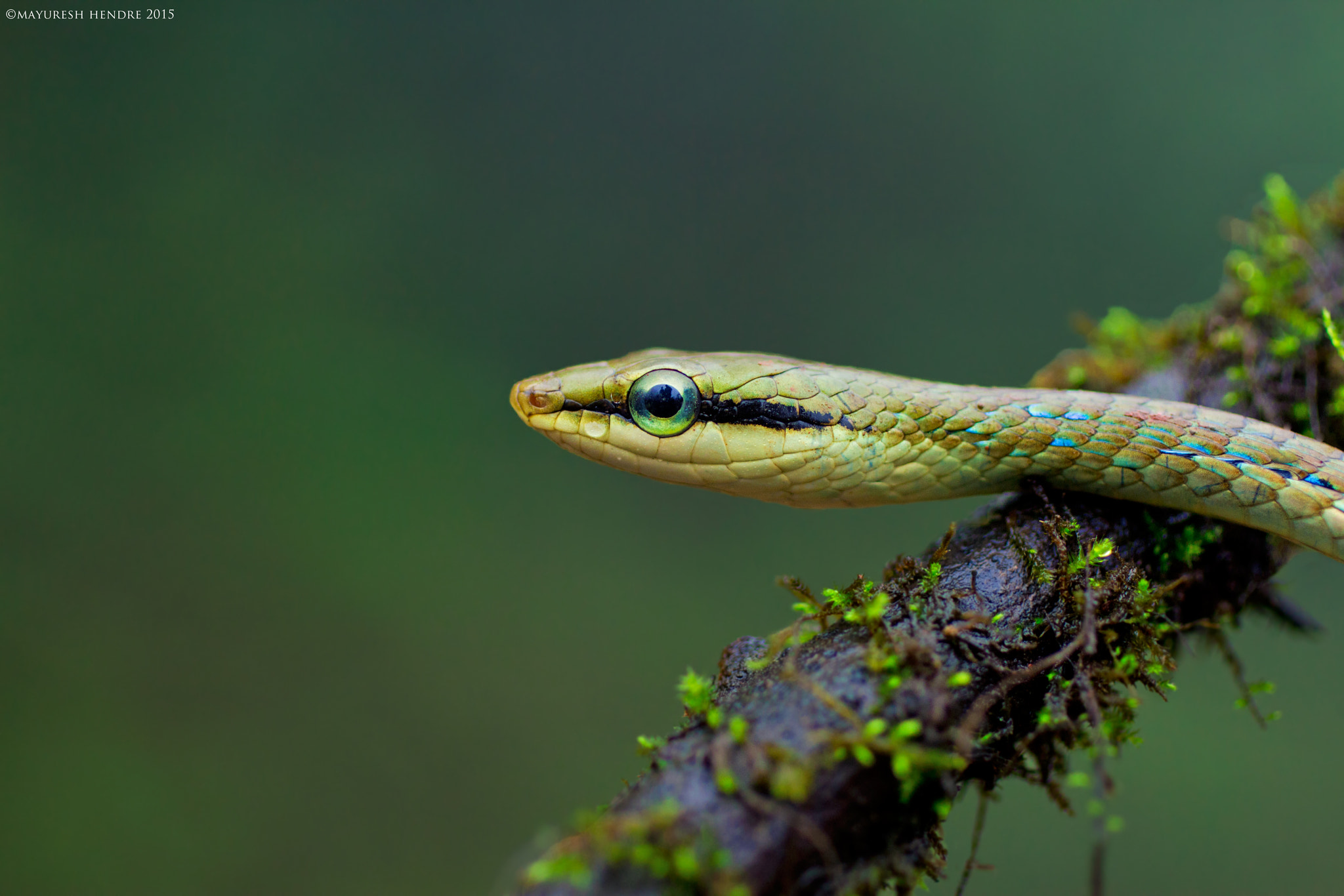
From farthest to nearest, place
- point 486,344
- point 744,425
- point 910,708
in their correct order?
point 486,344, point 744,425, point 910,708

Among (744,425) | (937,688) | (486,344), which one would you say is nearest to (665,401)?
(744,425)

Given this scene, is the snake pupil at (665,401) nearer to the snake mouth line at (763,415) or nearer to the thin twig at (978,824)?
the snake mouth line at (763,415)

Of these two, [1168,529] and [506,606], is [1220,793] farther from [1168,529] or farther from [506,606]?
[506,606]

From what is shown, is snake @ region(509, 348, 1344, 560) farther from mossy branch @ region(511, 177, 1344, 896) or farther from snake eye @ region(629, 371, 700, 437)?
mossy branch @ region(511, 177, 1344, 896)

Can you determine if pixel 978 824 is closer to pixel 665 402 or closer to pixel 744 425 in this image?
pixel 744 425

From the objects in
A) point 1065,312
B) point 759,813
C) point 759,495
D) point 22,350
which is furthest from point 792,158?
point 759,813

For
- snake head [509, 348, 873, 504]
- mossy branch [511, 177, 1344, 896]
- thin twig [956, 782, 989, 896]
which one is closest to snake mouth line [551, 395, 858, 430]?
snake head [509, 348, 873, 504]

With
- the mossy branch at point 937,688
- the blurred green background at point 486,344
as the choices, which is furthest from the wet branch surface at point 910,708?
the blurred green background at point 486,344
